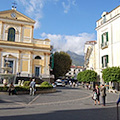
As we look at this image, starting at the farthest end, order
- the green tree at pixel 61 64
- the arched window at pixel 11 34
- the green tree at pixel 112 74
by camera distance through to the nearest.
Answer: the green tree at pixel 61 64, the arched window at pixel 11 34, the green tree at pixel 112 74

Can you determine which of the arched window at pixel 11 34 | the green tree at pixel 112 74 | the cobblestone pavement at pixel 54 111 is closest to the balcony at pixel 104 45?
the green tree at pixel 112 74

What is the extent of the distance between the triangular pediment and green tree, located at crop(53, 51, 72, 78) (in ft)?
49.3

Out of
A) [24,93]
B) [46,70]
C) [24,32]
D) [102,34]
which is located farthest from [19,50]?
[24,93]

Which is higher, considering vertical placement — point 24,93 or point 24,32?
point 24,32

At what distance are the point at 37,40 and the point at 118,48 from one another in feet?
70.8

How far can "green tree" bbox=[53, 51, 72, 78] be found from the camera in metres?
47.7

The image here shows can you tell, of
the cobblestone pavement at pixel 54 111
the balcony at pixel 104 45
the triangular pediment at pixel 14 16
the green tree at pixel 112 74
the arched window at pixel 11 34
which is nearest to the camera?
the cobblestone pavement at pixel 54 111

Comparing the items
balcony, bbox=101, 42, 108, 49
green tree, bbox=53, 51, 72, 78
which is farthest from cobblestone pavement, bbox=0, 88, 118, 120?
green tree, bbox=53, 51, 72, 78

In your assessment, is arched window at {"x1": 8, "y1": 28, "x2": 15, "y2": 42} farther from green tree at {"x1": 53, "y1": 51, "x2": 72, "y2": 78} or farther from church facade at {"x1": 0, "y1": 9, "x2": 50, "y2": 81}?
green tree at {"x1": 53, "y1": 51, "x2": 72, "y2": 78}

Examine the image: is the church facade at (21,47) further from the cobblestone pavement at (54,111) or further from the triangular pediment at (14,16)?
the cobblestone pavement at (54,111)

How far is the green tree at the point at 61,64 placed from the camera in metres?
47.7

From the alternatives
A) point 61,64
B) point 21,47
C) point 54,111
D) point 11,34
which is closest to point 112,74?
point 54,111

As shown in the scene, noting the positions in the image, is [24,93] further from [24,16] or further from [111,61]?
[24,16]

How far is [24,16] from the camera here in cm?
3838
